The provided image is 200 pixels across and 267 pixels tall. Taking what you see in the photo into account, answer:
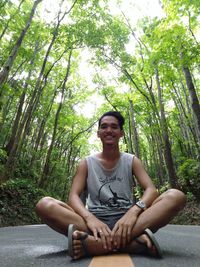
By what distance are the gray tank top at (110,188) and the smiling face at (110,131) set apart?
22cm

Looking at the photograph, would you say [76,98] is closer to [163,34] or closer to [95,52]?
[95,52]

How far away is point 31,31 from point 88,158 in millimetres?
10844

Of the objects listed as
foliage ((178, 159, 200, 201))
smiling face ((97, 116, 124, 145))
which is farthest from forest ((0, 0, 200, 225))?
smiling face ((97, 116, 124, 145))

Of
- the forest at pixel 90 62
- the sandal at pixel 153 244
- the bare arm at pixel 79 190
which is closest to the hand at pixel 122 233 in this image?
the sandal at pixel 153 244

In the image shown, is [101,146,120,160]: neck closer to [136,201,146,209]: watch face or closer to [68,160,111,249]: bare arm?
[68,160,111,249]: bare arm

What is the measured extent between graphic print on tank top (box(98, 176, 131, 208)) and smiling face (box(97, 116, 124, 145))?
0.41 metres

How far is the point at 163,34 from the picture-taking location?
9.53 meters

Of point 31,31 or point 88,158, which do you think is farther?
point 31,31

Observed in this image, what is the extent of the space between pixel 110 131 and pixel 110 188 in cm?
57

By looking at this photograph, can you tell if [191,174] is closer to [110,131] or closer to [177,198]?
[110,131]

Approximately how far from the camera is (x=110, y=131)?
3.33m

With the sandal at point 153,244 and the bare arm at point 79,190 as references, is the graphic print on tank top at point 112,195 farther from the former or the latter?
the sandal at point 153,244

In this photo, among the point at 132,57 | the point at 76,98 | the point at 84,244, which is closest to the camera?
the point at 84,244

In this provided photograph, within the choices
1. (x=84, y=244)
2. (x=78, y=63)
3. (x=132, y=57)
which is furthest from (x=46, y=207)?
(x=78, y=63)
